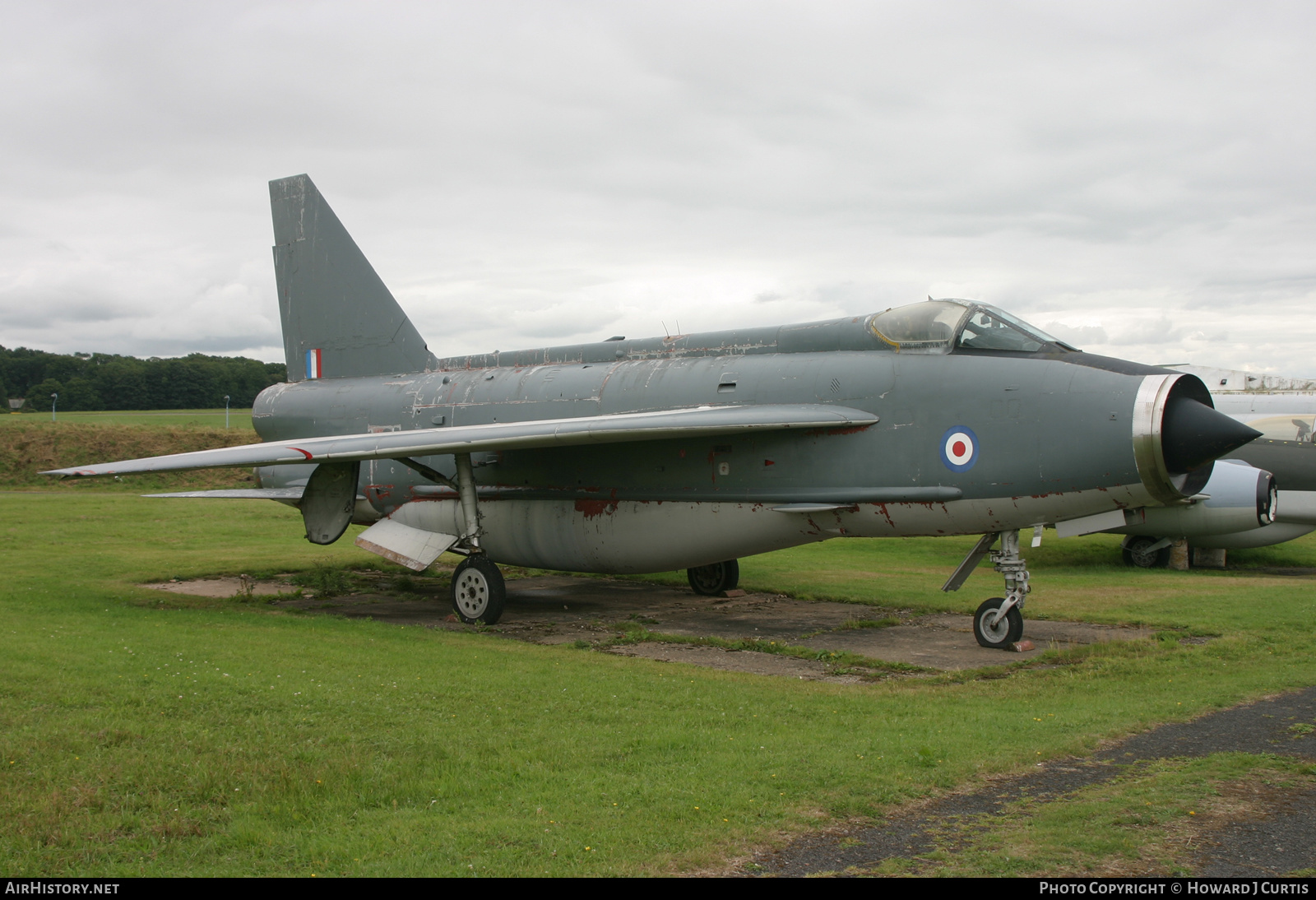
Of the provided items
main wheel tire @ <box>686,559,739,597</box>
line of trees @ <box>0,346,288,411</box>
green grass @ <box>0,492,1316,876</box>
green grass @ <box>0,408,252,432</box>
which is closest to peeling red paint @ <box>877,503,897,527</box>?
green grass @ <box>0,492,1316,876</box>

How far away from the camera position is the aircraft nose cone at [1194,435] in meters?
9.48

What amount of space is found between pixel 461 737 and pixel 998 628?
685 cm

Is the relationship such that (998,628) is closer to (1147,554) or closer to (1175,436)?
(1175,436)

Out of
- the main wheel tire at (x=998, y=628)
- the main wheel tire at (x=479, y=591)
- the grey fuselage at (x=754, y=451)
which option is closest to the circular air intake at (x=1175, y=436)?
the grey fuselage at (x=754, y=451)

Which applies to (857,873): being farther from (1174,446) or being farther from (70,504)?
(70,504)

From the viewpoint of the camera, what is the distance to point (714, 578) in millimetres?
15688

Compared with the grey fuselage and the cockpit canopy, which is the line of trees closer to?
the grey fuselage

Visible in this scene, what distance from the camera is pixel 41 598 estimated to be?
39.9 ft

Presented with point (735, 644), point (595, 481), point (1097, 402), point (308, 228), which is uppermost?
point (308, 228)

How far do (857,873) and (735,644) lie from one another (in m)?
6.91

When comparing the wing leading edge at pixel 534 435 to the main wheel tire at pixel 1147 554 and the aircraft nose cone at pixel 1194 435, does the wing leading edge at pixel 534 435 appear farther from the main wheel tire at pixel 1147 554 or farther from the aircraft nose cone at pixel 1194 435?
the main wheel tire at pixel 1147 554

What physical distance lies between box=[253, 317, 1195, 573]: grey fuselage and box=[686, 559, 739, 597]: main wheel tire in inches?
104

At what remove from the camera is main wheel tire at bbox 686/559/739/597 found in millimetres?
15641

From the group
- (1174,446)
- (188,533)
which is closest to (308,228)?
(188,533)
